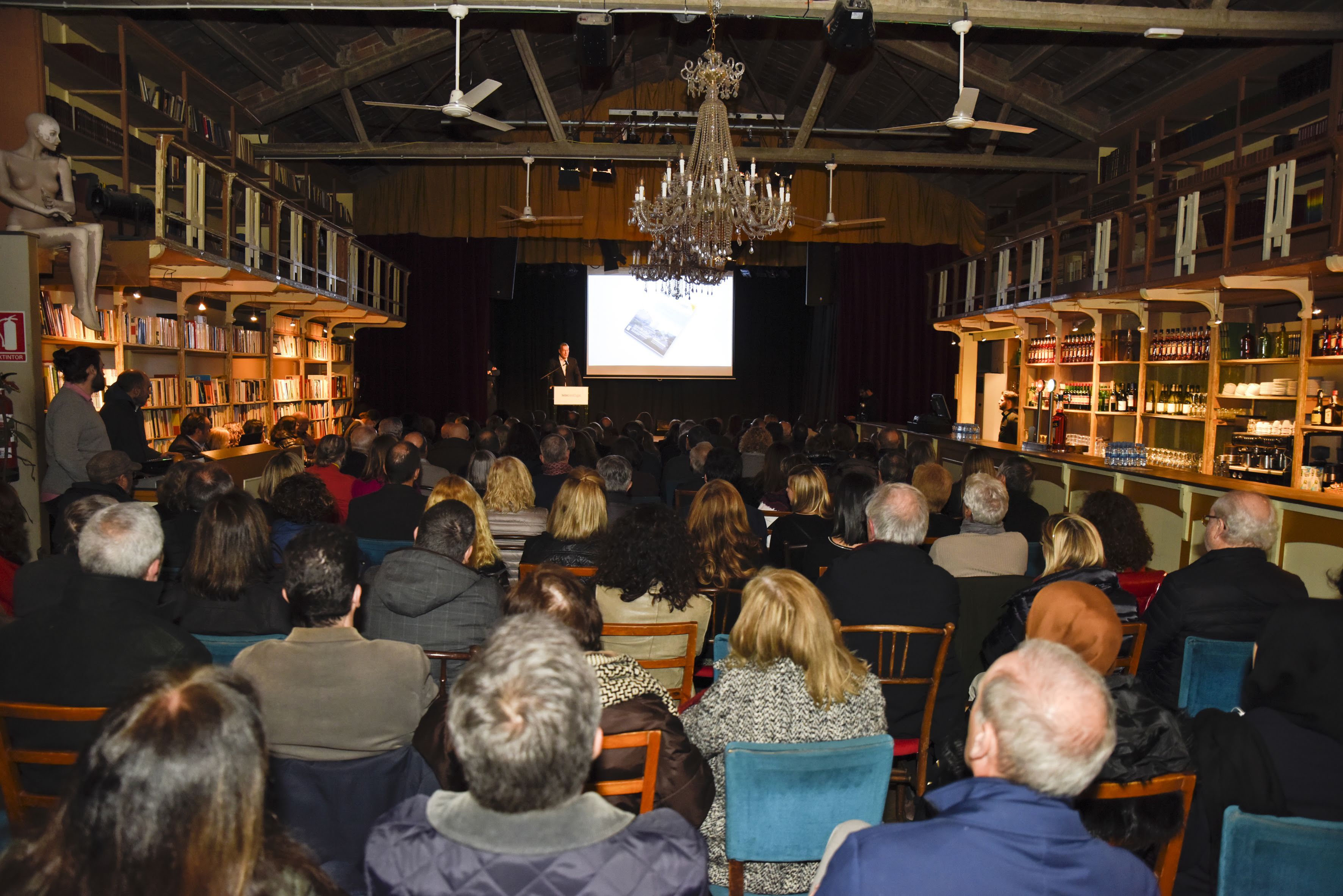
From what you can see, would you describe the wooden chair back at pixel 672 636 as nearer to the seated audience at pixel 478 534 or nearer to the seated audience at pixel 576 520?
the seated audience at pixel 478 534

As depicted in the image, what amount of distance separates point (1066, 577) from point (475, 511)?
2.32 m

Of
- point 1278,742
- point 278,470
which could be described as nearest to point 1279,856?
point 1278,742

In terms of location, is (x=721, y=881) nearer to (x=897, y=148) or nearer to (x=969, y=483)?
(x=969, y=483)

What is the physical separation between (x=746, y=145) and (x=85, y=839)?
12653 mm

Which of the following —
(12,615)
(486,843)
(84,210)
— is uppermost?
(84,210)

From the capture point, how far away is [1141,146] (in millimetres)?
10336

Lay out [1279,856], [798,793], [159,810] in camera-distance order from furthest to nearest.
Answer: [798,793] < [1279,856] < [159,810]

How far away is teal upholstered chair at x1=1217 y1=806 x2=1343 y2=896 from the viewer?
157 centimetres

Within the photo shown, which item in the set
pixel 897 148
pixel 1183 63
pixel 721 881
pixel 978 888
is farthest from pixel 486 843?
pixel 897 148

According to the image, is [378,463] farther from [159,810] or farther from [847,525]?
[159,810]

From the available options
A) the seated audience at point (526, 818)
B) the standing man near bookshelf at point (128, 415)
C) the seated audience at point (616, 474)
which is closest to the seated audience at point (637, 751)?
the seated audience at point (526, 818)

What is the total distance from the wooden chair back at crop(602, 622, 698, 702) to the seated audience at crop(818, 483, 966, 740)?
565 millimetres

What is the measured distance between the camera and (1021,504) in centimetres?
514

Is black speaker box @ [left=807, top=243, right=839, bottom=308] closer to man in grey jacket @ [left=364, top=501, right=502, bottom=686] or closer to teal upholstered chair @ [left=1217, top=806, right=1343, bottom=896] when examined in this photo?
man in grey jacket @ [left=364, top=501, right=502, bottom=686]
